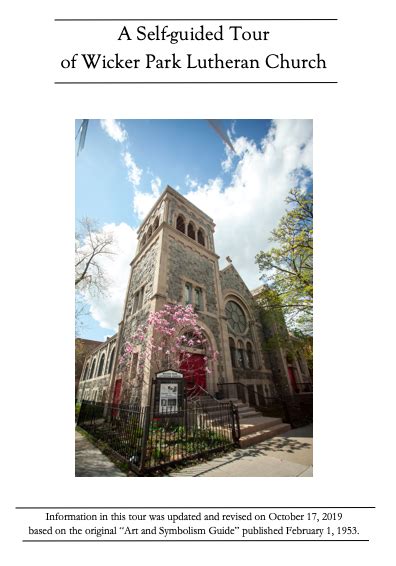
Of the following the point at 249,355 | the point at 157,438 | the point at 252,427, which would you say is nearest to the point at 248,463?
the point at 157,438

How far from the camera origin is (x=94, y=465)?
4062mm

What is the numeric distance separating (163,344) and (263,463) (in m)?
4.30

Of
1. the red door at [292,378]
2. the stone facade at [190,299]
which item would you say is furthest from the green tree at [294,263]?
the red door at [292,378]

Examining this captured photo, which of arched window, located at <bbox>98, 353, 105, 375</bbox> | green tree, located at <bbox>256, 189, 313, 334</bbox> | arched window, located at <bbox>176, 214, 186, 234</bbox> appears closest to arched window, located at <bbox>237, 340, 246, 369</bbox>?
green tree, located at <bbox>256, 189, 313, 334</bbox>

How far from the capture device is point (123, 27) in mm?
2459

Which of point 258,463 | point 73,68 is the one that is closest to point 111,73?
point 73,68

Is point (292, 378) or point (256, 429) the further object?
point (292, 378)

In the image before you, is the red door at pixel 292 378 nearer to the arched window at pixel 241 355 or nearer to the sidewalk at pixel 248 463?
the arched window at pixel 241 355

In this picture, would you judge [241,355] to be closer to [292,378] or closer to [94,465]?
[292,378]

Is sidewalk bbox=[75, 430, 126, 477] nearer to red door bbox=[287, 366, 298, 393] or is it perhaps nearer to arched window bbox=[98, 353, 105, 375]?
arched window bbox=[98, 353, 105, 375]

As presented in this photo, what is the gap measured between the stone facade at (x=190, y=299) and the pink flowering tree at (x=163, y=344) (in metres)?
0.25

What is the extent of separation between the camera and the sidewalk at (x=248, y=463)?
353 centimetres

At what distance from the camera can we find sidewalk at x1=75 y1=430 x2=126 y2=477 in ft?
11.5

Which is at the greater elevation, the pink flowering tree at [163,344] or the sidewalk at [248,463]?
the pink flowering tree at [163,344]
